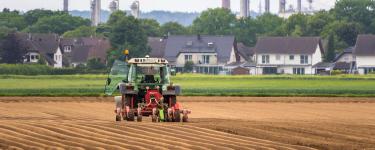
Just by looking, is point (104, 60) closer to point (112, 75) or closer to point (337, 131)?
point (112, 75)

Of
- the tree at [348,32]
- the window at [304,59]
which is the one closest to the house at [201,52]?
the window at [304,59]

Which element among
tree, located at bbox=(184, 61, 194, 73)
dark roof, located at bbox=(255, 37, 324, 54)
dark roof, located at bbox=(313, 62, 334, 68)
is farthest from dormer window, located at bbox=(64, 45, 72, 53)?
dark roof, located at bbox=(313, 62, 334, 68)

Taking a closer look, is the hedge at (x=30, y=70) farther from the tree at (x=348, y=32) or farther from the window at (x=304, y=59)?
the tree at (x=348, y=32)

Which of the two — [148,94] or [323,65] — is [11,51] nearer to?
[323,65]

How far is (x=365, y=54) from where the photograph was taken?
146 m

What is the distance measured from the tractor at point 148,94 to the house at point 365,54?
10904cm

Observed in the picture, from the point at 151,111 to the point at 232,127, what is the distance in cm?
461

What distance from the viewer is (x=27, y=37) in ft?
529

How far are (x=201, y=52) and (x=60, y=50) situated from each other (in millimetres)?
18666

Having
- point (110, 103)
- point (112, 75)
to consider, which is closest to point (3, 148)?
point (112, 75)

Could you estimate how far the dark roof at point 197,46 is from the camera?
156m

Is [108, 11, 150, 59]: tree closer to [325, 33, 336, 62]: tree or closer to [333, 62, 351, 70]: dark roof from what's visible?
[333, 62, 351, 70]: dark roof

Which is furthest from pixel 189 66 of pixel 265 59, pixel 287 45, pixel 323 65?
pixel 323 65

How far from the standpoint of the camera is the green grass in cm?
7188
